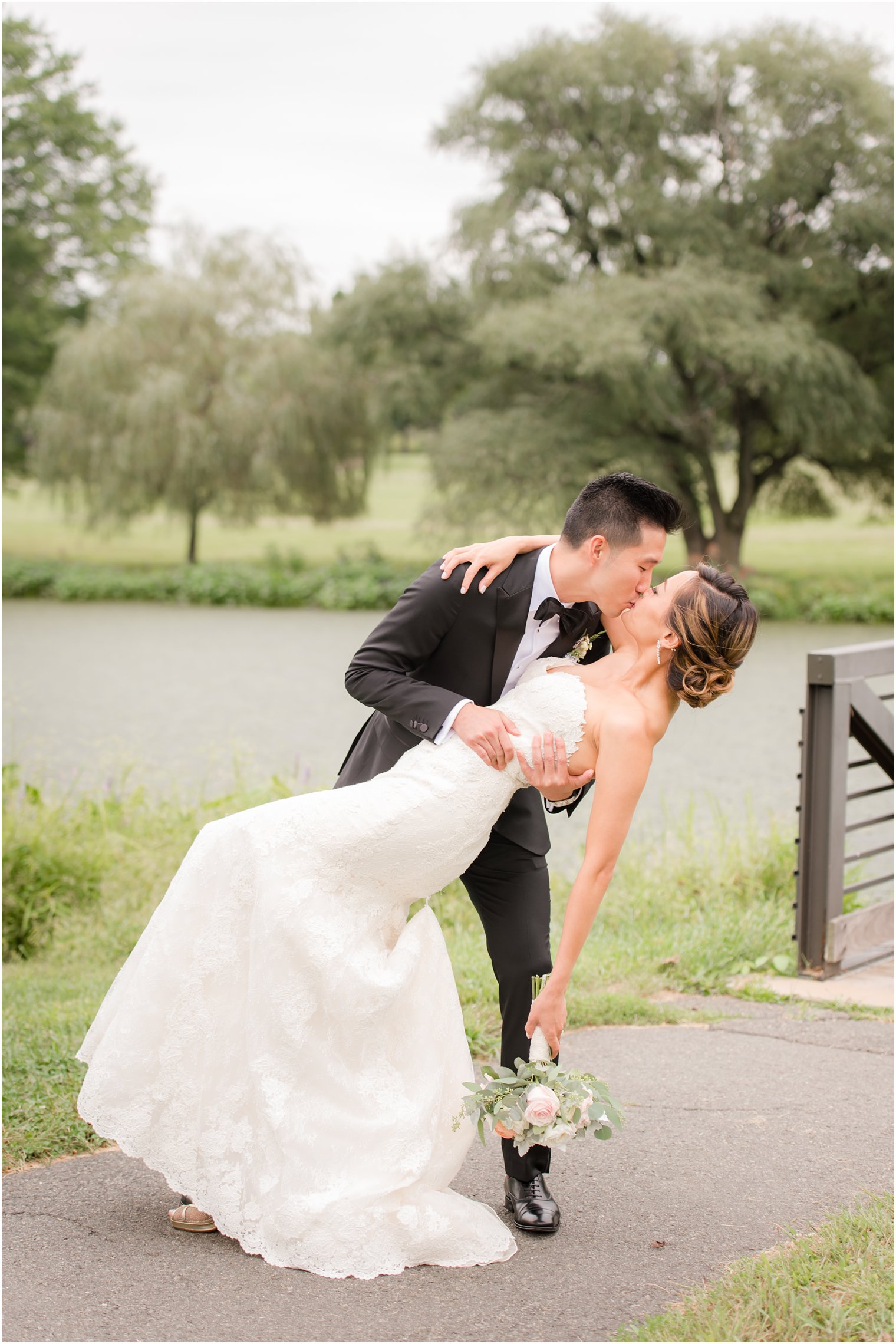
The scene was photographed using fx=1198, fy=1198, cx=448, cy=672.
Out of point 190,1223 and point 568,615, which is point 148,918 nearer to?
point 190,1223

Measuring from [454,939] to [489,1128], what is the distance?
221 centimetres

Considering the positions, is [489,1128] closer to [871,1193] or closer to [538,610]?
[871,1193]

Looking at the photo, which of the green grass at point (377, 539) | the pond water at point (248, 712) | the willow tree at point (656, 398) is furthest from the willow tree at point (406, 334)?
the pond water at point (248, 712)

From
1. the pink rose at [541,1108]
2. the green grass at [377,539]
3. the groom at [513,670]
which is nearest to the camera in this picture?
the pink rose at [541,1108]

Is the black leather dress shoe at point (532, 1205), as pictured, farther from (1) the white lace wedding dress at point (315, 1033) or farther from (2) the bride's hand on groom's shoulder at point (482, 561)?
(2) the bride's hand on groom's shoulder at point (482, 561)

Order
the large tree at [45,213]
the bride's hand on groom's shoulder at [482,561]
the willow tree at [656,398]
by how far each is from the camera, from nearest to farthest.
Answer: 1. the bride's hand on groom's shoulder at [482,561]
2. the willow tree at [656,398]
3. the large tree at [45,213]

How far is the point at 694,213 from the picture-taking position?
26.5 m

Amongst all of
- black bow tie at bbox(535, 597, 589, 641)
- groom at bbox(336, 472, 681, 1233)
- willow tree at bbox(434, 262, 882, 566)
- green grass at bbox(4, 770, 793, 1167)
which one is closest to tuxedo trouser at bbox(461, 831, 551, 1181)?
groom at bbox(336, 472, 681, 1233)

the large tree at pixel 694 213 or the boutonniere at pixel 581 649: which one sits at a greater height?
the large tree at pixel 694 213

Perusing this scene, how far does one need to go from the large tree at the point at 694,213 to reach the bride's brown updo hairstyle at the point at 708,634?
71.8 feet

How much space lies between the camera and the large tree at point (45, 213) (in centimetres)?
3662

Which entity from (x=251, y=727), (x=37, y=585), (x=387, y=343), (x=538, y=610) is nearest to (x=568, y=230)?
(x=387, y=343)

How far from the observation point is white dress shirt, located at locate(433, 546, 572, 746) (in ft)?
9.73

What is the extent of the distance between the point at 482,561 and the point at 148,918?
12.5 feet
